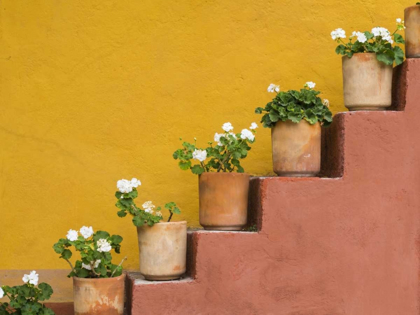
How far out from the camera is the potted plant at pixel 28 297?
12.0 ft

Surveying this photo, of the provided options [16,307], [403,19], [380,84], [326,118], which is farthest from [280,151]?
[16,307]

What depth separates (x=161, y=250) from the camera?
372 cm

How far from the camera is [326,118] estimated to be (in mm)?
3891

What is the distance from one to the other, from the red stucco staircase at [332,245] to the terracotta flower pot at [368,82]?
118 mm

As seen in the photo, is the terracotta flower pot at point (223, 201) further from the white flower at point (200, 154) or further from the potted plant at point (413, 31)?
the potted plant at point (413, 31)

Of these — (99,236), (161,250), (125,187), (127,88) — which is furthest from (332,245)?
(127,88)

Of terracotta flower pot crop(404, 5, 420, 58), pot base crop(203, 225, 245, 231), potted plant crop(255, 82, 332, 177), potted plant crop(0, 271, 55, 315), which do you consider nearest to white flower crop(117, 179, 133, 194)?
pot base crop(203, 225, 245, 231)

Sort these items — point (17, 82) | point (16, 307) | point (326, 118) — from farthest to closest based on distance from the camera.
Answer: point (17, 82)
point (326, 118)
point (16, 307)

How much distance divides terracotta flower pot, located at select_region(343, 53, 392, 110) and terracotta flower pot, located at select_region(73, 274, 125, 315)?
1657 mm

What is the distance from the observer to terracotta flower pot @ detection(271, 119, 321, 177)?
3.85 meters

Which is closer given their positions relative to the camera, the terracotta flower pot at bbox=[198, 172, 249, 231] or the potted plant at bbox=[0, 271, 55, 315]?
the potted plant at bbox=[0, 271, 55, 315]

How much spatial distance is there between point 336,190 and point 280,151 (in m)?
0.37

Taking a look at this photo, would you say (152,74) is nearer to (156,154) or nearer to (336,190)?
(156,154)

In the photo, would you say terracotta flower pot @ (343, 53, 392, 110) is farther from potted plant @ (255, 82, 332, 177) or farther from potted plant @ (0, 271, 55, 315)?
potted plant @ (0, 271, 55, 315)
